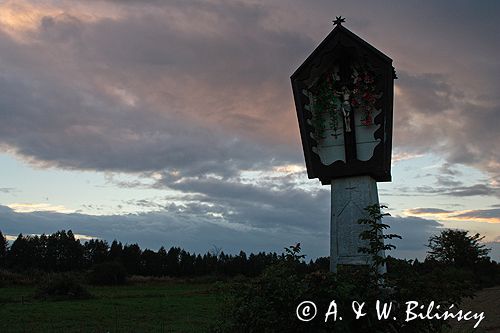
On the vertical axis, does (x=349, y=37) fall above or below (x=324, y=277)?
above

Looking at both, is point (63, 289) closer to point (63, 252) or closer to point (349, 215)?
point (349, 215)

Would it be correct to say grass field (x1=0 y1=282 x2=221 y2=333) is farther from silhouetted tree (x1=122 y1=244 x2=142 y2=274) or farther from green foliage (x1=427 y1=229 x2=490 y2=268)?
silhouetted tree (x1=122 y1=244 x2=142 y2=274)

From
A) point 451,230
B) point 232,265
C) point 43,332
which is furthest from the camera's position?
point 232,265

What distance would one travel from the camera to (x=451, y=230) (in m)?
49.2

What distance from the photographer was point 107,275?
58.4 meters

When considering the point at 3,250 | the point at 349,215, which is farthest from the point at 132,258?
the point at 349,215

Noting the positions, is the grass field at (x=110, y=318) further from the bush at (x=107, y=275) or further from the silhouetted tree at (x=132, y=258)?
the silhouetted tree at (x=132, y=258)

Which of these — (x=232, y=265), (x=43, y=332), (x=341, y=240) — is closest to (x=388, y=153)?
(x=341, y=240)

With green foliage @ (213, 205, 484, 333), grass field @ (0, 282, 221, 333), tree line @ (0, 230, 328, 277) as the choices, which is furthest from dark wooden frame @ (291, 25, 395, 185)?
tree line @ (0, 230, 328, 277)

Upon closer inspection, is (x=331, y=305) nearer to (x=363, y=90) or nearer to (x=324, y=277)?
(x=324, y=277)

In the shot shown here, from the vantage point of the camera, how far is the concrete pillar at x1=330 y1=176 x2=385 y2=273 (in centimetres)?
663

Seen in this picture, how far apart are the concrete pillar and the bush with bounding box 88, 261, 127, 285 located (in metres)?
55.6

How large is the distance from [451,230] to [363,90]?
46.7 metres

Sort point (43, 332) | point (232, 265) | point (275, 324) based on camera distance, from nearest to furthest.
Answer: point (275, 324) < point (43, 332) < point (232, 265)
